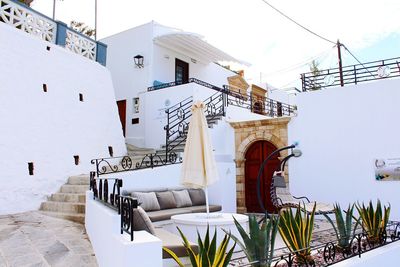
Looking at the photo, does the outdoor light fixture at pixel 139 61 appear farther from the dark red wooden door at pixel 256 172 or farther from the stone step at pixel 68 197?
the stone step at pixel 68 197

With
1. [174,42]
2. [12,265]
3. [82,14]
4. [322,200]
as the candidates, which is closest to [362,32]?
[322,200]

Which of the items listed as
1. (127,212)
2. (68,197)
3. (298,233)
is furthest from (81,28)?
(298,233)

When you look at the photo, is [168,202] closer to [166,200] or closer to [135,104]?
[166,200]

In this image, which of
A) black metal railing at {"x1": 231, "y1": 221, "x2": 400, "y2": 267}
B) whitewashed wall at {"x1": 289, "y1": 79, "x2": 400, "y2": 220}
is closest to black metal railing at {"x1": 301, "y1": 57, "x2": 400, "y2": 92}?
whitewashed wall at {"x1": 289, "y1": 79, "x2": 400, "y2": 220}

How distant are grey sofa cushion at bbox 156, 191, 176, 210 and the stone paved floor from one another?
1787 millimetres

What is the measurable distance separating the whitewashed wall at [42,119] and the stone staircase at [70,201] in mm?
250

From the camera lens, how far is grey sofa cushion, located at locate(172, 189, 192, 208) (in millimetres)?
7343

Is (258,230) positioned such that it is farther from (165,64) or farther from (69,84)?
(165,64)

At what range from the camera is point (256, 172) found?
9719 millimetres

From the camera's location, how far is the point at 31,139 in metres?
7.48

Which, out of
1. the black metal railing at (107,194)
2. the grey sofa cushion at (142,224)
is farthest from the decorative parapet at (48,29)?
the grey sofa cushion at (142,224)

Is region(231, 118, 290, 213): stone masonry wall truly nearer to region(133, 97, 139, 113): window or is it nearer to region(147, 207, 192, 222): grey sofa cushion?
region(147, 207, 192, 222): grey sofa cushion

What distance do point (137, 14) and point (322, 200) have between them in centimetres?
1060

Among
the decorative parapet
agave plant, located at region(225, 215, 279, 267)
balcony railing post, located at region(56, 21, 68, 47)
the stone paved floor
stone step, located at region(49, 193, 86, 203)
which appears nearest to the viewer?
agave plant, located at region(225, 215, 279, 267)
